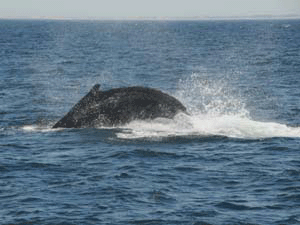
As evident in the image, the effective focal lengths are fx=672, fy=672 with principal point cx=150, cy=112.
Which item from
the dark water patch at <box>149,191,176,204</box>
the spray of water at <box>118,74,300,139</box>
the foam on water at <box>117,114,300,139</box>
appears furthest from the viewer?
the spray of water at <box>118,74,300,139</box>

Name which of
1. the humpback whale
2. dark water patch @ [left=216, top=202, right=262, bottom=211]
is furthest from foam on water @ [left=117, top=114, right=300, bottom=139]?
dark water patch @ [left=216, top=202, right=262, bottom=211]

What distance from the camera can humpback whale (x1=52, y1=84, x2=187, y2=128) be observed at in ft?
90.2

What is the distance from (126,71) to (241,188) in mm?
43241

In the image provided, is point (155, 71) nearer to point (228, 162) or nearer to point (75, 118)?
point (75, 118)

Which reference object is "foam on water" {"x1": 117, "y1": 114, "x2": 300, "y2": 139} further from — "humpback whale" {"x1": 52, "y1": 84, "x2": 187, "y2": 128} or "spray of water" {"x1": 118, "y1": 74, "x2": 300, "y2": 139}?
"humpback whale" {"x1": 52, "y1": 84, "x2": 187, "y2": 128}

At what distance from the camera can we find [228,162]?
23.2 metres

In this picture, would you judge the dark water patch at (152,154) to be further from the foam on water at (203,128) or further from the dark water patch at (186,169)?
the foam on water at (203,128)

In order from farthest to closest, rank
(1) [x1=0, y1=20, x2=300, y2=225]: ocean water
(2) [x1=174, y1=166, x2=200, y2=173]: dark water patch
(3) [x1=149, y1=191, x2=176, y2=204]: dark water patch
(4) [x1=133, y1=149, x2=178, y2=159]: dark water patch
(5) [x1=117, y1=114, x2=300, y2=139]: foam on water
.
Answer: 1. (5) [x1=117, y1=114, x2=300, y2=139]: foam on water
2. (4) [x1=133, y1=149, x2=178, y2=159]: dark water patch
3. (2) [x1=174, y1=166, x2=200, y2=173]: dark water patch
4. (3) [x1=149, y1=191, x2=176, y2=204]: dark water patch
5. (1) [x1=0, y1=20, x2=300, y2=225]: ocean water

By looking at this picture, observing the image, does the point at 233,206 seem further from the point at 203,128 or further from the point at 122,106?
the point at 203,128

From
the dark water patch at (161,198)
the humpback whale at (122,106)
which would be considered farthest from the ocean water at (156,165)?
the humpback whale at (122,106)

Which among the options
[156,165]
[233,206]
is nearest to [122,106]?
[156,165]

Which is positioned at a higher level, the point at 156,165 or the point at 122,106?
the point at 122,106

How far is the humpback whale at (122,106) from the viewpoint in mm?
27500

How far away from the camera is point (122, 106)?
27797 millimetres
